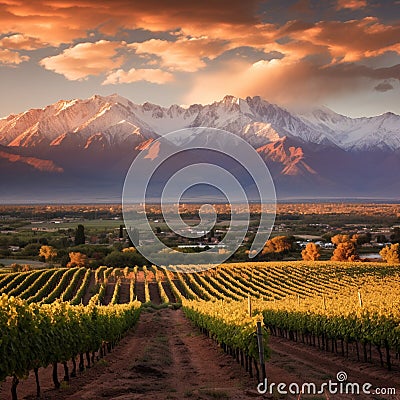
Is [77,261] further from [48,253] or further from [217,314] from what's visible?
[217,314]

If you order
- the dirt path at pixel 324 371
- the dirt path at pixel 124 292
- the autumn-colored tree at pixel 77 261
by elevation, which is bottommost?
the dirt path at pixel 124 292

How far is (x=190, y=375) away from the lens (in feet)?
64.4

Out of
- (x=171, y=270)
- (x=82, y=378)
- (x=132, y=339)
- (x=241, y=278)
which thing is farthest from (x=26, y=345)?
(x=171, y=270)

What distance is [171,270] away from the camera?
101m

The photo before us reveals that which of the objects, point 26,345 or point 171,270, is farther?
point 171,270

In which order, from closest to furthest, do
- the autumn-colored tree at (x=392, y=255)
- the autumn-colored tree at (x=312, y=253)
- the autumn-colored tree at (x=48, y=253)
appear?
the autumn-colored tree at (x=392, y=255)
the autumn-colored tree at (x=312, y=253)
the autumn-colored tree at (x=48, y=253)

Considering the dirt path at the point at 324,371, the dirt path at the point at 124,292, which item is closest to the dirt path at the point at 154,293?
the dirt path at the point at 124,292

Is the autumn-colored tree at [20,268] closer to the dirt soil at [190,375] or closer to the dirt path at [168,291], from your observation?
the dirt path at [168,291]

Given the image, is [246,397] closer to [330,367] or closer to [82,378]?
[82,378]

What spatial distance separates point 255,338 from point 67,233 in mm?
169282

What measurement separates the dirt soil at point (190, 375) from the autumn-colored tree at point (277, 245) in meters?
98.6

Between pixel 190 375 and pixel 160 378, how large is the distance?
61.2 inches

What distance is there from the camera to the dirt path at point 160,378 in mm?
14555

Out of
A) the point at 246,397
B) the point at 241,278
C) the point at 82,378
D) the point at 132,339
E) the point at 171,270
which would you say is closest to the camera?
the point at 246,397
